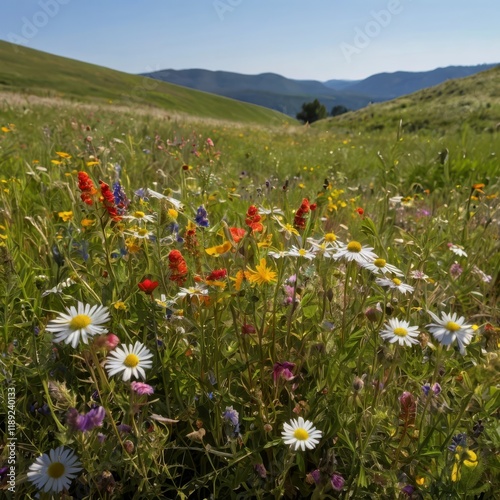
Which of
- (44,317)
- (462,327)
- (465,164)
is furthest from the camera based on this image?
(465,164)

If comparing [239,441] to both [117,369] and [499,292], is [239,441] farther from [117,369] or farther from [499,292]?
[499,292]

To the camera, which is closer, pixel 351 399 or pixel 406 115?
pixel 351 399

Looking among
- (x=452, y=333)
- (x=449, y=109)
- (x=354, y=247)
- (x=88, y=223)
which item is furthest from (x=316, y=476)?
(x=449, y=109)

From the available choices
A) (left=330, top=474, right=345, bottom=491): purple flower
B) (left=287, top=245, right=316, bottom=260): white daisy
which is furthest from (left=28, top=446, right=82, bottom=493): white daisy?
(left=287, top=245, right=316, bottom=260): white daisy

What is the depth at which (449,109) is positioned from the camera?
59.6 ft

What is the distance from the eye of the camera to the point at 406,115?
62.8ft

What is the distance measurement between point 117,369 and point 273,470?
55 cm

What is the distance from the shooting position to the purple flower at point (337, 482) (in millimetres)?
1115

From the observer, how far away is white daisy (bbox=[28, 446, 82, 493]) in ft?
3.21

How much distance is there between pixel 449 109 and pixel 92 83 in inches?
2265

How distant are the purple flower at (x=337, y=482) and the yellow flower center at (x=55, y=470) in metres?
0.65

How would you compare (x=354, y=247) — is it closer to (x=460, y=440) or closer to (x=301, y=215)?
(x=301, y=215)

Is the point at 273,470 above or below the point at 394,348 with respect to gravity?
below

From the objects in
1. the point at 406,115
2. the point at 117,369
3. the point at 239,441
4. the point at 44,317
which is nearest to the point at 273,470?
the point at 239,441
